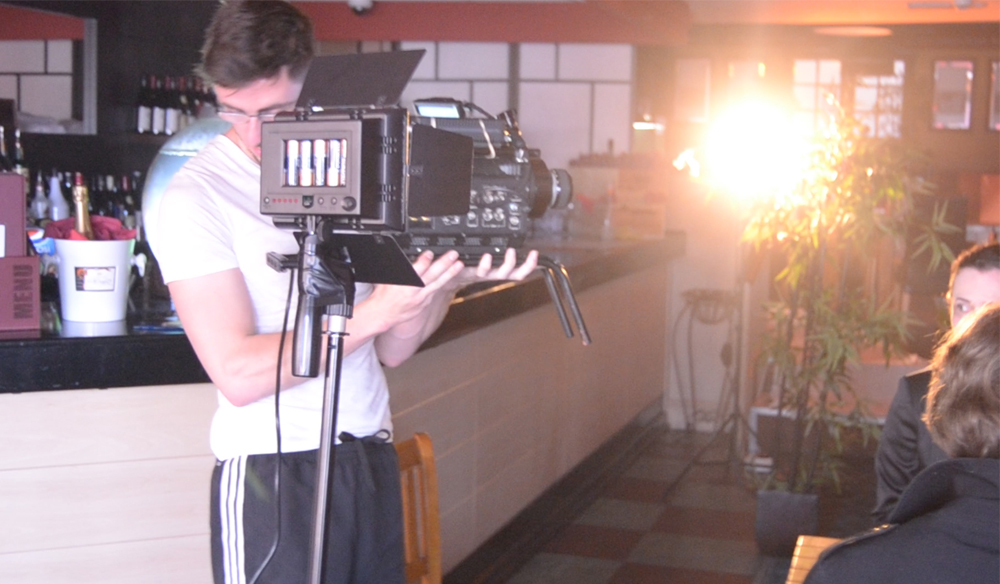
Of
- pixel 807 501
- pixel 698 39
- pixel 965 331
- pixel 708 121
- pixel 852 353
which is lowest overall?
pixel 807 501

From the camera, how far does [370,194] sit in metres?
1.10

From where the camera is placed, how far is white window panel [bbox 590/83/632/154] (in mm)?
7547

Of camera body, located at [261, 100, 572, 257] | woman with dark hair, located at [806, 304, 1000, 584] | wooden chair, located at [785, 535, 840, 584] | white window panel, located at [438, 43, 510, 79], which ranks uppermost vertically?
white window panel, located at [438, 43, 510, 79]

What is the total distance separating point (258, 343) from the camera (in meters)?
1.33

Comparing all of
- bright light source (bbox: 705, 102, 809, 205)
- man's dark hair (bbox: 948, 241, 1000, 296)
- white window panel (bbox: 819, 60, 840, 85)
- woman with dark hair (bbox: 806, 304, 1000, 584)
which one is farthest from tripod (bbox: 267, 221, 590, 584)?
white window panel (bbox: 819, 60, 840, 85)

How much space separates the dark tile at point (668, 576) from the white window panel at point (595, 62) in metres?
4.68

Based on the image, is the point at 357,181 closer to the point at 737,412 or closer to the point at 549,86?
the point at 737,412

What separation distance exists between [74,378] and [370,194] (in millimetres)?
1085

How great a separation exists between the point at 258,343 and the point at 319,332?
8.7 inches

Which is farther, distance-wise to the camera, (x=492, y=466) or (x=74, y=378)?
(x=492, y=466)

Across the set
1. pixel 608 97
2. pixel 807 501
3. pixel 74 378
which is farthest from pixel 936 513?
pixel 608 97

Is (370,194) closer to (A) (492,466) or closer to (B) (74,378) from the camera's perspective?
(B) (74,378)

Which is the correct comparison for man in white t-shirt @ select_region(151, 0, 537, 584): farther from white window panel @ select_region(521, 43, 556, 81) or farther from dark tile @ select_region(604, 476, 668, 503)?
white window panel @ select_region(521, 43, 556, 81)

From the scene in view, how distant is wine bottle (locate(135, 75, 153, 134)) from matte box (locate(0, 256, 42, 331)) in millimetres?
3073
